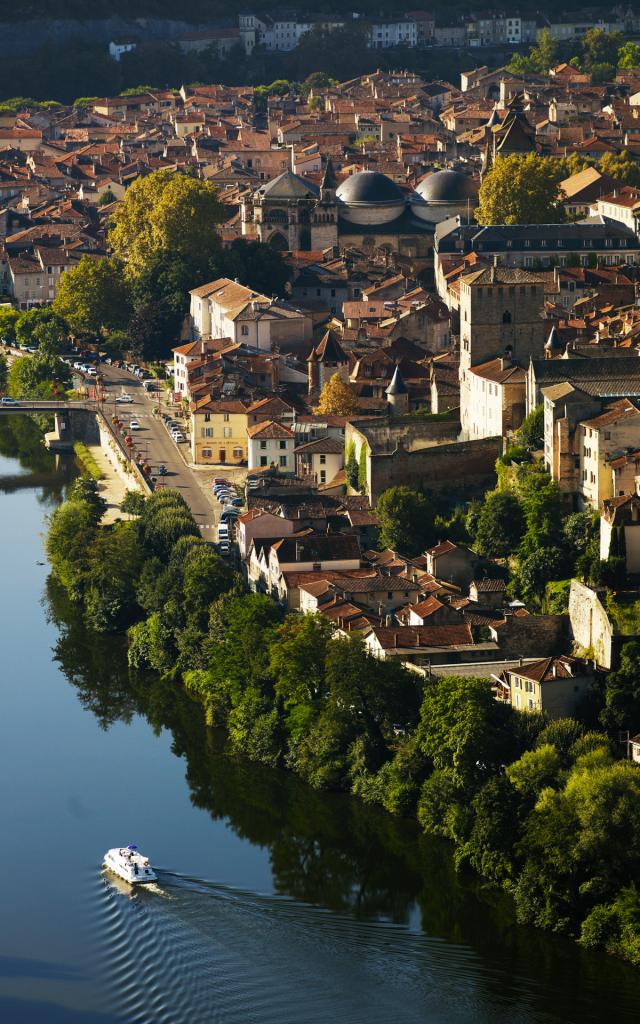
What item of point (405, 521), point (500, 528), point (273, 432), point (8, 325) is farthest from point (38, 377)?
point (500, 528)

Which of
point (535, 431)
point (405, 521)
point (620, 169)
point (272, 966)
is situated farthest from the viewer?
point (620, 169)

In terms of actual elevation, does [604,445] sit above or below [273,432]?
above

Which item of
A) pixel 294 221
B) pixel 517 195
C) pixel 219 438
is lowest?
pixel 219 438

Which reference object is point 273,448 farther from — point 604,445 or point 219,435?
point 604,445

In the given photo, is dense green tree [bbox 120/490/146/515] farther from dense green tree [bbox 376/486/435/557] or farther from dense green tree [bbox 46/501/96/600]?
dense green tree [bbox 376/486/435/557]

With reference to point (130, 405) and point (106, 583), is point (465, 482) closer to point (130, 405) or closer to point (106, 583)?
point (106, 583)

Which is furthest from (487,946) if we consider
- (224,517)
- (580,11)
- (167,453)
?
(580,11)

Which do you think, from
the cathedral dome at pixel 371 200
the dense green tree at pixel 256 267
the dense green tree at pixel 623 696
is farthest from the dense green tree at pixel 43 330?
the dense green tree at pixel 623 696
